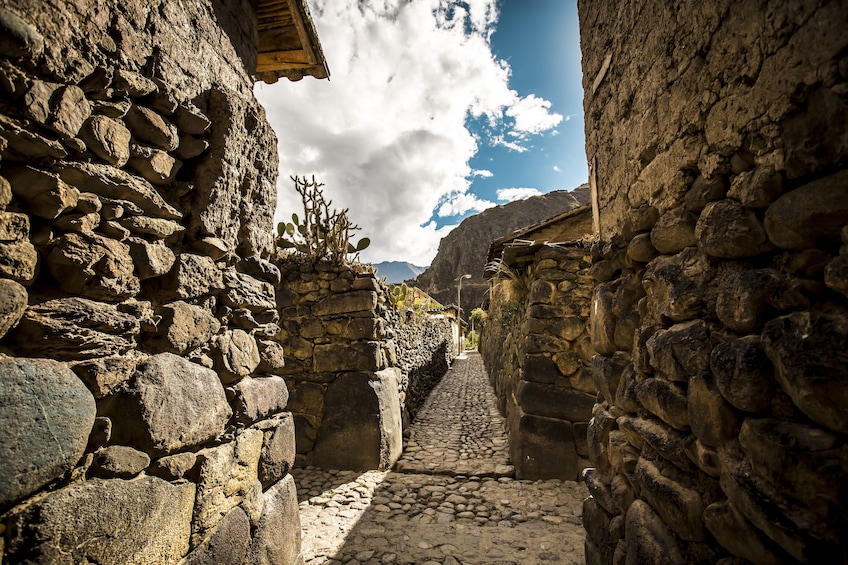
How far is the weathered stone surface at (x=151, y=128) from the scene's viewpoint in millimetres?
1392

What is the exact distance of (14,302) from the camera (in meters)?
0.99

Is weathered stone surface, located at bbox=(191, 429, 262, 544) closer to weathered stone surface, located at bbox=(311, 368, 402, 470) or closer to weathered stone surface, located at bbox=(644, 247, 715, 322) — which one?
weathered stone surface, located at bbox=(644, 247, 715, 322)

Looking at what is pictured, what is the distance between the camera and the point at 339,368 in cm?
445

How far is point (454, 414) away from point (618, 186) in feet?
17.6

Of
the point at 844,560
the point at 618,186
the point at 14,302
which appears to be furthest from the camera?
the point at 618,186

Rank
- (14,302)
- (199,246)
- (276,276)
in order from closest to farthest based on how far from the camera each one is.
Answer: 1. (14,302)
2. (199,246)
3. (276,276)

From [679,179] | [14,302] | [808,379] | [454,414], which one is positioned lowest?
[454,414]

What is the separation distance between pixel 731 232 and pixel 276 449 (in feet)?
7.34

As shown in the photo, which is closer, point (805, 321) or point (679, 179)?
point (805, 321)

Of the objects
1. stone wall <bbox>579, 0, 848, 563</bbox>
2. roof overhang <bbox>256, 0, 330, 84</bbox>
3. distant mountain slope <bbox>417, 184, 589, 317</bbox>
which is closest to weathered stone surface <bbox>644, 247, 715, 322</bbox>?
stone wall <bbox>579, 0, 848, 563</bbox>

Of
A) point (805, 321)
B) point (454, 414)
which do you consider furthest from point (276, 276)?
point (454, 414)

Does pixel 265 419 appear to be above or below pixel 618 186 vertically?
below

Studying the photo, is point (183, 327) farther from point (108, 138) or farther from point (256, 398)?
point (108, 138)

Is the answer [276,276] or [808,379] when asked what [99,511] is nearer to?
[276,276]
